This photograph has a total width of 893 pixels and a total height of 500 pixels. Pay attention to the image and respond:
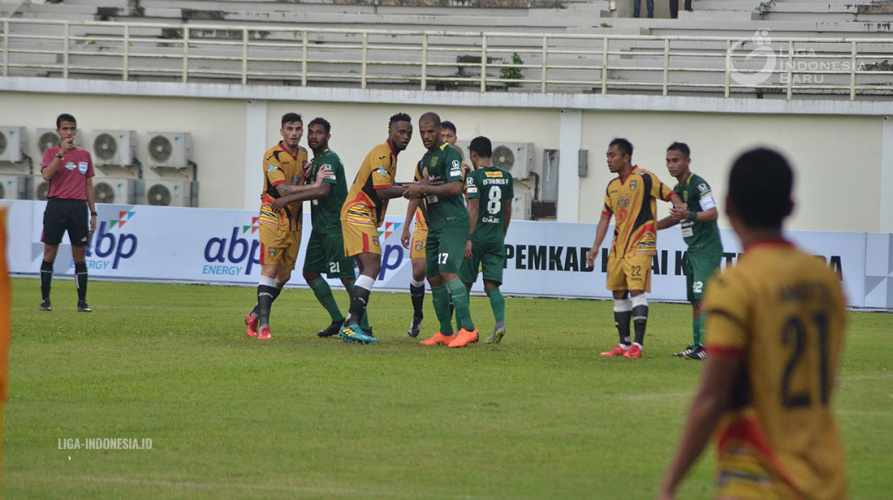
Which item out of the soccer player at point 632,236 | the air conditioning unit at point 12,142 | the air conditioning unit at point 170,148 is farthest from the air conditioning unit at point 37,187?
the soccer player at point 632,236

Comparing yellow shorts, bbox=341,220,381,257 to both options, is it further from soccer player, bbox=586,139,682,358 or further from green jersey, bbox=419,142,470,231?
soccer player, bbox=586,139,682,358

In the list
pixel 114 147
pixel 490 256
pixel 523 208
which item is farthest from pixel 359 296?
pixel 114 147

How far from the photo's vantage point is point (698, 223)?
37.7 ft

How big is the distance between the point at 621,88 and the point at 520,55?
2947 mm

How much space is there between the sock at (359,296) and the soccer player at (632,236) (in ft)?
7.62

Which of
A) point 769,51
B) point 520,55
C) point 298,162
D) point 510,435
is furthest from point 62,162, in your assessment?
point 769,51

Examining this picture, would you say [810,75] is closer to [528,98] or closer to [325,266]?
[528,98]

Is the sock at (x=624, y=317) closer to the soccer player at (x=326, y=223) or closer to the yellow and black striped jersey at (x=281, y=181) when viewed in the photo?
the soccer player at (x=326, y=223)

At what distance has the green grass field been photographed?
579 centimetres

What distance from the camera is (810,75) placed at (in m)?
29.0

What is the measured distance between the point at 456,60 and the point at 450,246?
19.2 m

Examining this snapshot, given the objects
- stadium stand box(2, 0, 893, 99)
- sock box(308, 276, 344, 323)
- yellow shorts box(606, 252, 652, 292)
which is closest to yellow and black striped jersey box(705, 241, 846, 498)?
yellow shorts box(606, 252, 652, 292)

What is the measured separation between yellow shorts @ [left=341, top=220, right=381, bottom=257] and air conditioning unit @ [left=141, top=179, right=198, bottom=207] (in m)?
18.0

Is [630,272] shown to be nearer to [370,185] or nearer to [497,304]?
[497,304]
